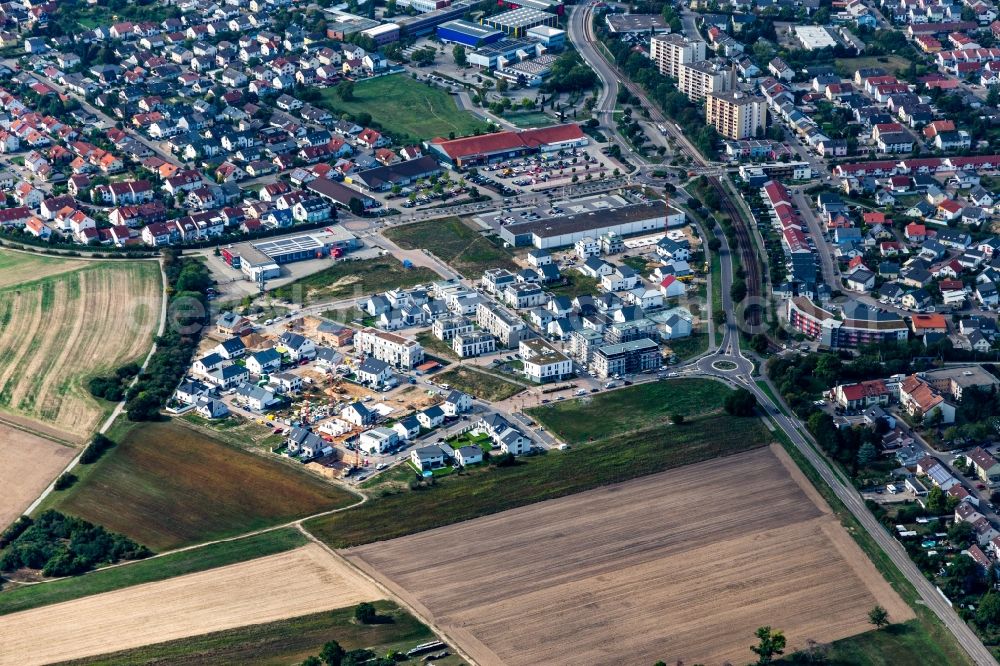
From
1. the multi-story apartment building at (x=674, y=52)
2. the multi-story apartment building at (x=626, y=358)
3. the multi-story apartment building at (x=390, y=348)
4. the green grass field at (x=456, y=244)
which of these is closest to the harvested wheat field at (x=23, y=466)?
the multi-story apartment building at (x=390, y=348)

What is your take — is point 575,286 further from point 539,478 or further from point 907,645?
point 907,645

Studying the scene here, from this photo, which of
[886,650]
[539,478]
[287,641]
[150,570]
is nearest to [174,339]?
[150,570]

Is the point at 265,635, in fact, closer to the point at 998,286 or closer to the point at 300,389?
the point at 300,389

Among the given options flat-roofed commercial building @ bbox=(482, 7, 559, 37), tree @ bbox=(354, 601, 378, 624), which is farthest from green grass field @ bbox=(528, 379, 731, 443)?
flat-roofed commercial building @ bbox=(482, 7, 559, 37)

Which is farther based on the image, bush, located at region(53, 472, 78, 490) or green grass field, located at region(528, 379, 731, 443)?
green grass field, located at region(528, 379, 731, 443)

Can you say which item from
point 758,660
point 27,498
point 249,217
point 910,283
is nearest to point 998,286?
point 910,283

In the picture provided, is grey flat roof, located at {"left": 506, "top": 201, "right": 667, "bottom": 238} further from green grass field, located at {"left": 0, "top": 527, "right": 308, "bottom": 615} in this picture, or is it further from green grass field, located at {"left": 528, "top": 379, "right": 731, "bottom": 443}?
green grass field, located at {"left": 0, "top": 527, "right": 308, "bottom": 615}
